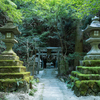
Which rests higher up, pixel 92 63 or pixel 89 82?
pixel 92 63

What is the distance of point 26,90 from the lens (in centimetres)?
386

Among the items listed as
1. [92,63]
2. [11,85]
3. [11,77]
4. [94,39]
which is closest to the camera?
[11,85]

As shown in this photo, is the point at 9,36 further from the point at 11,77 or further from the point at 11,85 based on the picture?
the point at 11,85

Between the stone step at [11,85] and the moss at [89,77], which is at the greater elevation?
the moss at [89,77]

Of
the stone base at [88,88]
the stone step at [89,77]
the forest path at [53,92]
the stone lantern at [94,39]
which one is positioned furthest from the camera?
the stone lantern at [94,39]

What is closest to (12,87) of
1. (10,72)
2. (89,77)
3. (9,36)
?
(10,72)

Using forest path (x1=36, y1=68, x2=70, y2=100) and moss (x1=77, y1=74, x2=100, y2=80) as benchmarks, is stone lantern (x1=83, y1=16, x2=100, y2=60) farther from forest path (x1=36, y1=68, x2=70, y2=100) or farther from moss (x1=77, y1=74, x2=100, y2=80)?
forest path (x1=36, y1=68, x2=70, y2=100)

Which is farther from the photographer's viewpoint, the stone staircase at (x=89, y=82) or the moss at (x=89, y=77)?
the moss at (x=89, y=77)

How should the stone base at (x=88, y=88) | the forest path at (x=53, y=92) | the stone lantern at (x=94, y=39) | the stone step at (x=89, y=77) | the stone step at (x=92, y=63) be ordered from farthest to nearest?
the stone lantern at (x=94, y=39) → the stone step at (x=92, y=63) → the stone step at (x=89, y=77) → the forest path at (x=53, y=92) → the stone base at (x=88, y=88)

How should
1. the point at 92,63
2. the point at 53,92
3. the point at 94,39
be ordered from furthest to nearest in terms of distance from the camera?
the point at 94,39
the point at 53,92
the point at 92,63

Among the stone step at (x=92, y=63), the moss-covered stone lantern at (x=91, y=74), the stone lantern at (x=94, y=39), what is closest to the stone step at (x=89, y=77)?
the moss-covered stone lantern at (x=91, y=74)

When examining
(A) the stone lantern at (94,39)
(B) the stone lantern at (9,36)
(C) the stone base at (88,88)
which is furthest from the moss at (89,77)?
(B) the stone lantern at (9,36)

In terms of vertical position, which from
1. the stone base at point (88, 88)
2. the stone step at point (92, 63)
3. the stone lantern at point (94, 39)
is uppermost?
the stone lantern at point (94, 39)

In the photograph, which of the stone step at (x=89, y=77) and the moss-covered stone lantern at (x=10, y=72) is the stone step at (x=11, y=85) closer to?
the moss-covered stone lantern at (x=10, y=72)
